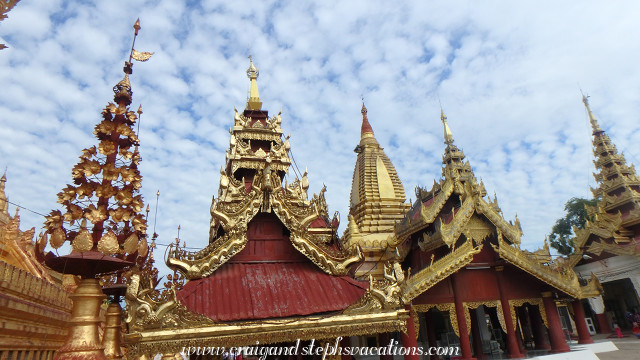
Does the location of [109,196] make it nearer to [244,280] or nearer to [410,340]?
[244,280]

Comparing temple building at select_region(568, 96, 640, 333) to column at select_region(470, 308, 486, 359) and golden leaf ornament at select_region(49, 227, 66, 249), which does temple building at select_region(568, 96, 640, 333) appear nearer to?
column at select_region(470, 308, 486, 359)

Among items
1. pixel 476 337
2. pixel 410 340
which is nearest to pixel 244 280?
pixel 410 340

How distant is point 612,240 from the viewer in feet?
68.5

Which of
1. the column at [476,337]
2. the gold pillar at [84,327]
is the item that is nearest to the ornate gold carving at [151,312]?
the gold pillar at [84,327]

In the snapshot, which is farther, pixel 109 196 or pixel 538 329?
pixel 538 329

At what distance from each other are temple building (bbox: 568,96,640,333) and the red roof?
20.1m

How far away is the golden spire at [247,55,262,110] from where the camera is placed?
51.2ft

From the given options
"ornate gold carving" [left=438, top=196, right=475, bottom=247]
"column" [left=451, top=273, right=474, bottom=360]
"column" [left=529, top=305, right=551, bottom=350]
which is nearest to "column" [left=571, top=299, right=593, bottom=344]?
"column" [left=529, top=305, right=551, bottom=350]

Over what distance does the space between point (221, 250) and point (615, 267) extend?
2310cm

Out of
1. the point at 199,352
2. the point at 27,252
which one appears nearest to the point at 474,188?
the point at 199,352

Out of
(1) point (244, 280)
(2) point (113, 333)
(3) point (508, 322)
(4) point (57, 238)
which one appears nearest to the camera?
(4) point (57, 238)

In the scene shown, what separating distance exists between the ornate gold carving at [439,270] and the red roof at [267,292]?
18.6 ft

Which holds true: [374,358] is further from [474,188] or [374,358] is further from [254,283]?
[254,283]

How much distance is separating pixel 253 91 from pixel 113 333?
12.3m
